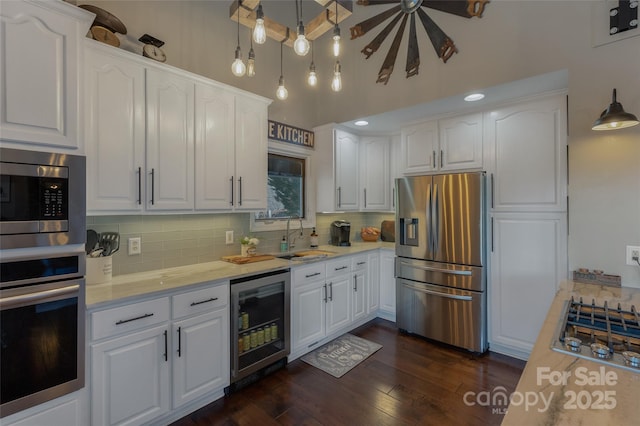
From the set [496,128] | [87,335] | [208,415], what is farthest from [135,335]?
[496,128]

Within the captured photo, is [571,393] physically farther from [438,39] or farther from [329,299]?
[438,39]

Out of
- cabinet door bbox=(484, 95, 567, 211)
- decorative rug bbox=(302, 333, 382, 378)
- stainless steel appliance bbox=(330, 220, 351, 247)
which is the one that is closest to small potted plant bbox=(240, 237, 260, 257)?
decorative rug bbox=(302, 333, 382, 378)

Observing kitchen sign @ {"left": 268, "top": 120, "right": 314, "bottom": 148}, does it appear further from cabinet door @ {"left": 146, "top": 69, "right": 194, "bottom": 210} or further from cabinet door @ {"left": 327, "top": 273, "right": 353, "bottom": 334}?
cabinet door @ {"left": 327, "top": 273, "right": 353, "bottom": 334}

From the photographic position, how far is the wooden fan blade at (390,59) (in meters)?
2.98

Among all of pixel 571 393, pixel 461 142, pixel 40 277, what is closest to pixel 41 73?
pixel 40 277

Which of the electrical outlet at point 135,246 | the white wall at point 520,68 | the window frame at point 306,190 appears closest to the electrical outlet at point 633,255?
the white wall at point 520,68

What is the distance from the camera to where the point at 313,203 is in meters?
3.68

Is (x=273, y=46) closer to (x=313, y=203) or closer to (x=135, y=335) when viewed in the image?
(x=313, y=203)

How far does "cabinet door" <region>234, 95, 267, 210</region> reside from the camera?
8.48 feet

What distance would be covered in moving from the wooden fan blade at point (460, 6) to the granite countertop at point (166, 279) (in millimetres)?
2652

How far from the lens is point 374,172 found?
3982mm

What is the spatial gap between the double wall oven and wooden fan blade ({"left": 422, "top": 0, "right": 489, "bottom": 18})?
122 inches

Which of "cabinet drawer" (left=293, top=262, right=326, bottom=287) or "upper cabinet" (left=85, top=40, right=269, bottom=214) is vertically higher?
"upper cabinet" (left=85, top=40, right=269, bottom=214)

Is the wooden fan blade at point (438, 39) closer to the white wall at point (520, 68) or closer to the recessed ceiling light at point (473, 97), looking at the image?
the white wall at point (520, 68)
